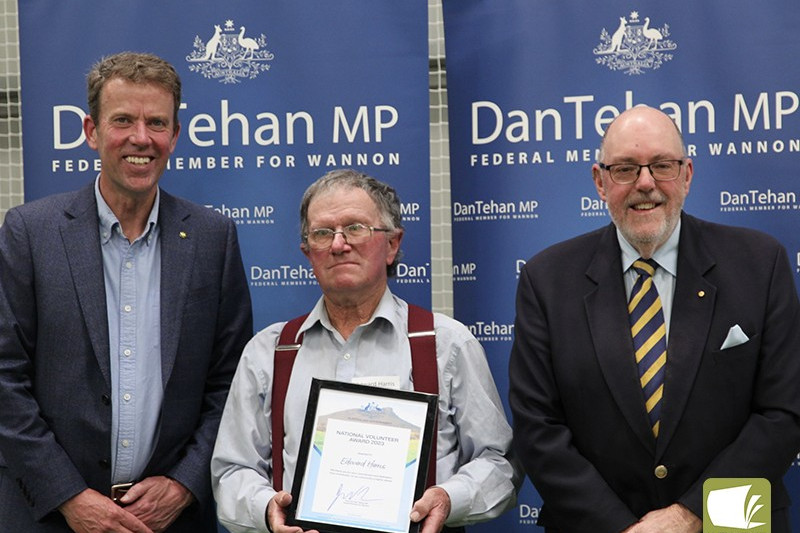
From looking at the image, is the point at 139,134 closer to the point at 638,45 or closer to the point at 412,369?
the point at 412,369

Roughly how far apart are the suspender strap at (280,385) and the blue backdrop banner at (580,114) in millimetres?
1095

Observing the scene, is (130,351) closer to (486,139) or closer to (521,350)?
(521,350)

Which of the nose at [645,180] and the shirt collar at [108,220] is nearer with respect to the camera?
the nose at [645,180]

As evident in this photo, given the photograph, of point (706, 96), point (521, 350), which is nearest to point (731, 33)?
point (706, 96)

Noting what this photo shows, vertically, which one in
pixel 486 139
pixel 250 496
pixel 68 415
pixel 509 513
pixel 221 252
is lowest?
pixel 509 513

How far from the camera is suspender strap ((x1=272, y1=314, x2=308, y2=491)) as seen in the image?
141 inches

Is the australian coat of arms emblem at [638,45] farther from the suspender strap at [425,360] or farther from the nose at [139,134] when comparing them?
the nose at [139,134]

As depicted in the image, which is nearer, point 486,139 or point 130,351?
point 130,351

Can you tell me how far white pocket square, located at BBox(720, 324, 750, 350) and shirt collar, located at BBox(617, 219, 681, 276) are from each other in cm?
28

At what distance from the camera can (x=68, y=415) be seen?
12.0ft

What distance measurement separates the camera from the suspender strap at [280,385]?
358 centimetres

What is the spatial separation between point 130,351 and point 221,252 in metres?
0.51
